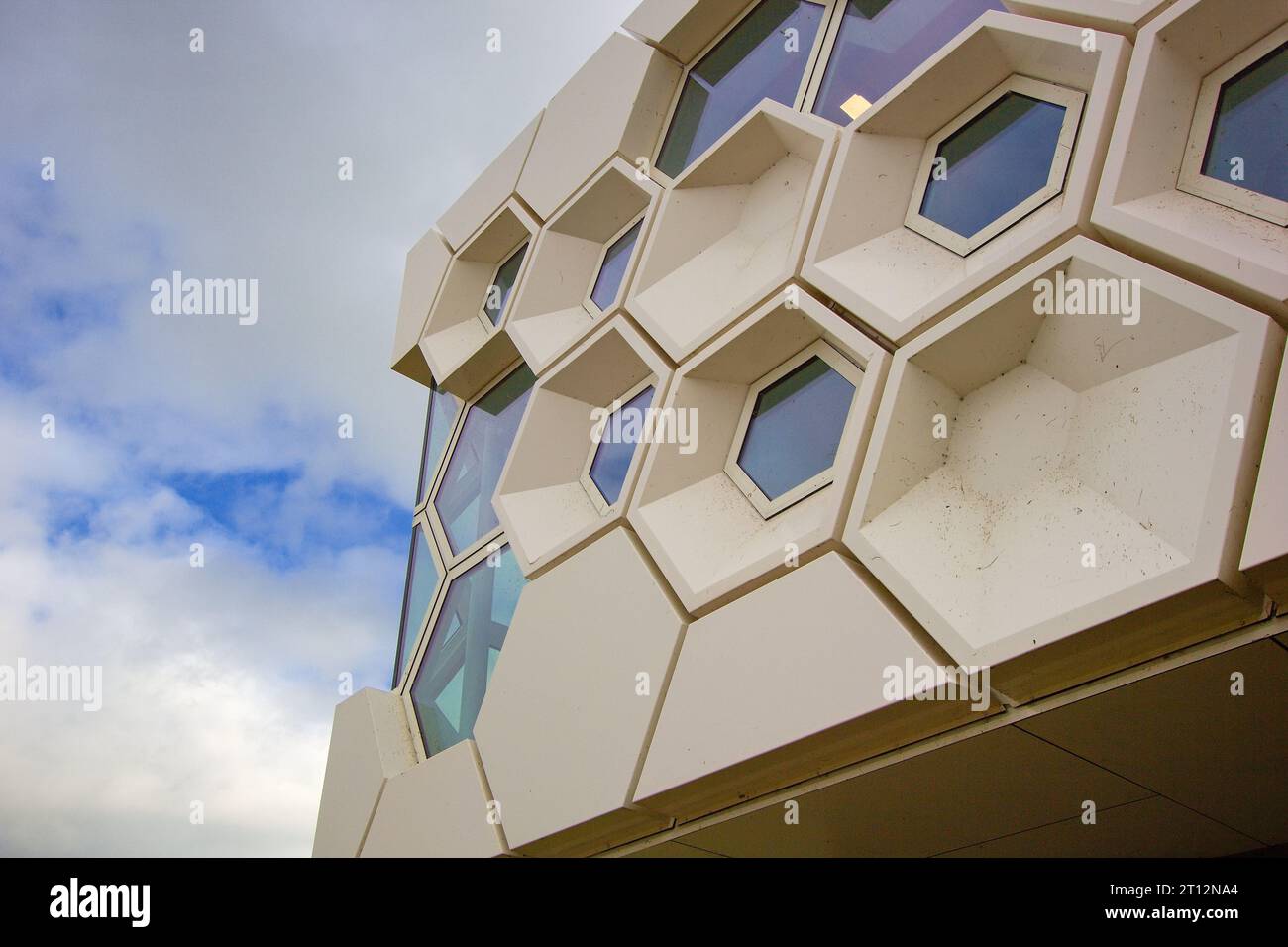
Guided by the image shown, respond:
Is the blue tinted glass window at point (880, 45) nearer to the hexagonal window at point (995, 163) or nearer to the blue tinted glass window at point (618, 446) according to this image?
the hexagonal window at point (995, 163)

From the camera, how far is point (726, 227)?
4055 mm

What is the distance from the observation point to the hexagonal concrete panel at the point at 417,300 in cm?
595

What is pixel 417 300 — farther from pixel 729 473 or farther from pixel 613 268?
pixel 729 473

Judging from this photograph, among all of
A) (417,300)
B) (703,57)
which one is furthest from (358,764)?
(703,57)

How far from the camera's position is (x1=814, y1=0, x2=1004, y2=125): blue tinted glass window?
3328 millimetres

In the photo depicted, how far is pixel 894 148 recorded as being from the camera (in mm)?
3271

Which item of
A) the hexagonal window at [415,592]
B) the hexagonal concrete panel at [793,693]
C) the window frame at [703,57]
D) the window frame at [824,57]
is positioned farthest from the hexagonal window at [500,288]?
the hexagonal concrete panel at [793,693]

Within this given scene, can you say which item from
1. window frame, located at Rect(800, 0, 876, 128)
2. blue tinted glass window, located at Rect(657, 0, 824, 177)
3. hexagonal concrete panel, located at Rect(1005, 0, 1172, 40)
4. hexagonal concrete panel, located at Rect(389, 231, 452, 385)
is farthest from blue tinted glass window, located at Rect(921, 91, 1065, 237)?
hexagonal concrete panel, located at Rect(389, 231, 452, 385)

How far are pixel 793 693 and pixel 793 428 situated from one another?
1.06 m

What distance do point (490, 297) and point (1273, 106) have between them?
422cm

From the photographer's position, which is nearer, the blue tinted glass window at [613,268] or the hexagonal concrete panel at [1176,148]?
the hexagonal concrete panel at [1176,148]

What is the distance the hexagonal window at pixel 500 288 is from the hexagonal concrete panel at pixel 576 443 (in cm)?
144

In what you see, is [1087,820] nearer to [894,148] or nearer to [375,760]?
[894,148]
